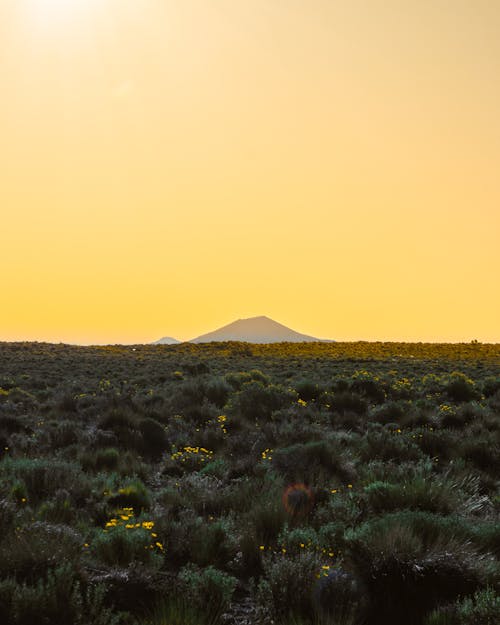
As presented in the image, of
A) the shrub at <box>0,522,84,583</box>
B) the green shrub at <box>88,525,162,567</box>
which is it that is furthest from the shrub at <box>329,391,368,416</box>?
the shrub at <box>0,522,84,583</box>

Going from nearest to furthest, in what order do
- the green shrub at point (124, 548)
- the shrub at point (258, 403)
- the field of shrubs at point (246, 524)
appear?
1. the field of shrubs at point (246, 524)
2. the green shrub at point (124, 548)
3. the shrub at point (258, 403)

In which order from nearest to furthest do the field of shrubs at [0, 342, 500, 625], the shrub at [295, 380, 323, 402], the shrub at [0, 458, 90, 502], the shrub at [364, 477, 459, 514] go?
the field of shrubs at [0, 342, 500, 625] → the shrub at [364, 477, 459, 514] → the shrub at [0, 458, 90, 502] → the shrub at [295, 380, 323, 402]

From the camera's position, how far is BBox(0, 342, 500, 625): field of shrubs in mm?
4797

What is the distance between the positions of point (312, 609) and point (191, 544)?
6.48ft

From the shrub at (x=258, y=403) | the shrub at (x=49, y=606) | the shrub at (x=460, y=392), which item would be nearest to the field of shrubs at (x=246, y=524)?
the shrub at (x=49, y=606)

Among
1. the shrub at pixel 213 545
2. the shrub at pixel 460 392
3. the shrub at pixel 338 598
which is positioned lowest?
the shrub at pixel 213 545

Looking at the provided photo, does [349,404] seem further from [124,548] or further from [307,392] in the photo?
[124,548]

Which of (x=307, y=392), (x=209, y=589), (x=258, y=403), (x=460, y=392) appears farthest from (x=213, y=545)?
(x=460, y=392)

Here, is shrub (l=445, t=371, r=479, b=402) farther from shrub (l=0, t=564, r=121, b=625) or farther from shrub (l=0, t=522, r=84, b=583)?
shrub (l=0, t=564, r=121, b=625)

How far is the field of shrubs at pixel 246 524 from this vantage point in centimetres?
480

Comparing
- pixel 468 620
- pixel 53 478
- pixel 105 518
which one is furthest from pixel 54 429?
pixel 468 620

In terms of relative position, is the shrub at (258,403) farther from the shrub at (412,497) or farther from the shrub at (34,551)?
the shrub at (34,551)

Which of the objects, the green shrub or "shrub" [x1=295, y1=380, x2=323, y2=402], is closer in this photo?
the green shrub

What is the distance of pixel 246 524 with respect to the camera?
272 inches
